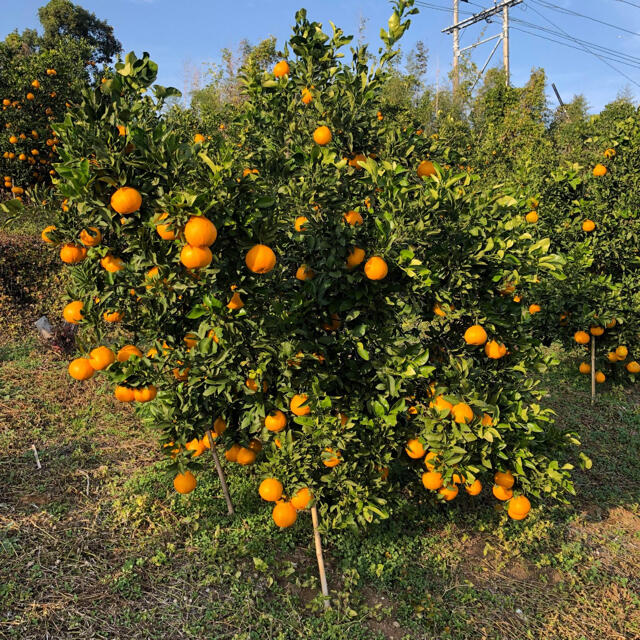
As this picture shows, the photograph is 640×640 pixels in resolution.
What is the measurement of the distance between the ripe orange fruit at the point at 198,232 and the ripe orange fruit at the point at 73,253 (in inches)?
25.5

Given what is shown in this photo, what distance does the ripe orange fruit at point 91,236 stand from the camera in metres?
1.75

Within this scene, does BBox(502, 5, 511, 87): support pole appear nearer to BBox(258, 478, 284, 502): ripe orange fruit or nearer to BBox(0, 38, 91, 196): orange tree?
BBox(0, 38, 91, 196): orange tree

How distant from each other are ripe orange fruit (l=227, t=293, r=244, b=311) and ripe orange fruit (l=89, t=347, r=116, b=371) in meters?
0.55

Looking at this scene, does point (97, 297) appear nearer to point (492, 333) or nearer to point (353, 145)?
point (353, 145)

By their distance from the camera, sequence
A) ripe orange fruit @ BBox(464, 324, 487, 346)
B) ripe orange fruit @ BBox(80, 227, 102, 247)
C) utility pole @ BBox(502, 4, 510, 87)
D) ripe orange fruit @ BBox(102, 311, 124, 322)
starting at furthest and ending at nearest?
utility pole @ BBox(502, 4, 510, 87), ripe orange fruit @ BBox(464, 324, 487, 346), ripe orange fruit @ BBox(102, 311, 124, 322), ripe orange fruit @ BBox(80, 227, 102, 247)

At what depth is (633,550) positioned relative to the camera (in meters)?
2.86

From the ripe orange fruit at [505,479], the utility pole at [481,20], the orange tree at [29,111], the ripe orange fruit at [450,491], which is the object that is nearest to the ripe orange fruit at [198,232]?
the ripe orange fruit at [450,491]

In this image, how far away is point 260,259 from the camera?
162 cm

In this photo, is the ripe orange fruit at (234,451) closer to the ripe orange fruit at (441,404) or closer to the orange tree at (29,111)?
the ripe orange fruit at (441,404)

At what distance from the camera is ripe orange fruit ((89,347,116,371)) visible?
188 centimetres

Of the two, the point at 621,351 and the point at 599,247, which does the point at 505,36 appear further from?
the point at 621,351

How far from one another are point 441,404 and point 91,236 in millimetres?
1658

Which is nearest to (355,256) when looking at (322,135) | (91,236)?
(322,135)

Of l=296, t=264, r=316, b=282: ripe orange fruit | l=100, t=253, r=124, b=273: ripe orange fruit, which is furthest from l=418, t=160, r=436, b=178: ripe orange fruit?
l=100, t=253, r=124, b=273: ripe orange fruit
